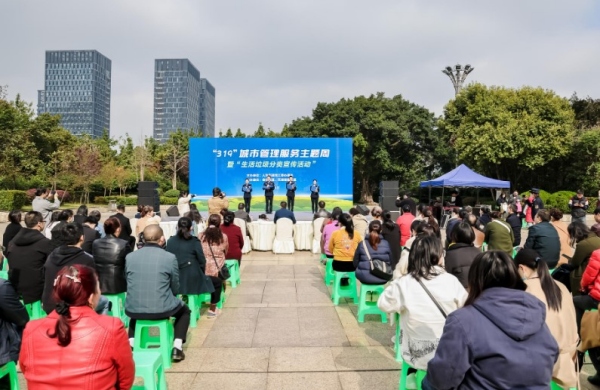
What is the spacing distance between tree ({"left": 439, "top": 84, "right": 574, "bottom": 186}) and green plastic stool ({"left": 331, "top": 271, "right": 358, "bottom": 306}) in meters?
21.0

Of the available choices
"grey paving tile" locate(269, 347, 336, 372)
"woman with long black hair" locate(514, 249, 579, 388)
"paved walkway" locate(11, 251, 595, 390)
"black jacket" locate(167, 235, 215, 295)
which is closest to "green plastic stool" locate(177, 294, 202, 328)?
"paved walkway" locate(11, 251, 595, 390)

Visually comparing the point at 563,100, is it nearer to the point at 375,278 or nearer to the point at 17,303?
the point at 375,278

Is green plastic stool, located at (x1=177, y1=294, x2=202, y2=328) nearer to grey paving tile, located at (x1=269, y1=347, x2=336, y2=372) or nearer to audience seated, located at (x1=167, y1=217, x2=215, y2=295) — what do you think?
audience seated, located at (x1=167, y1=217, x2=215, y2=295)

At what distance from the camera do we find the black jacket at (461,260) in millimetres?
3791

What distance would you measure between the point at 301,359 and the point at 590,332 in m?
2.23

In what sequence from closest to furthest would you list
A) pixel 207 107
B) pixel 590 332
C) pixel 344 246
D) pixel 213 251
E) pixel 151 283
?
pixel 590 332 → pixel 151 283 → pixel 213 251 → pixel 344 246 → pixel 207 107

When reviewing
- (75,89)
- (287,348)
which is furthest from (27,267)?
(75,89)

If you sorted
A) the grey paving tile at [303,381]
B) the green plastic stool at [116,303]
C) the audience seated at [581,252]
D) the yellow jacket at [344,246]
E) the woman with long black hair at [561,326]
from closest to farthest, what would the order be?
the woman with long black hair at [561,326], the grey paving tile at [303,381], the audience seated at [581,252], the green plastic stool at [116,303], the yellow jacket at [344,246]

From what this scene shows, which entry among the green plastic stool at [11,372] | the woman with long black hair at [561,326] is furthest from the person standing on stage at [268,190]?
the woman with long black hair at [561,326]

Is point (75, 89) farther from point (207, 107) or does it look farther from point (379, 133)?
point (379, 133)

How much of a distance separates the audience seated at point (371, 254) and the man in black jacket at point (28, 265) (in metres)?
3.22

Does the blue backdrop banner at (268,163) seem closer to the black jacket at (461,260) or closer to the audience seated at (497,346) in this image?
the black jacket at (461,260)

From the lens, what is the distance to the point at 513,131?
939 inches

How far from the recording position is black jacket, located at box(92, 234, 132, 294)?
4238mm
